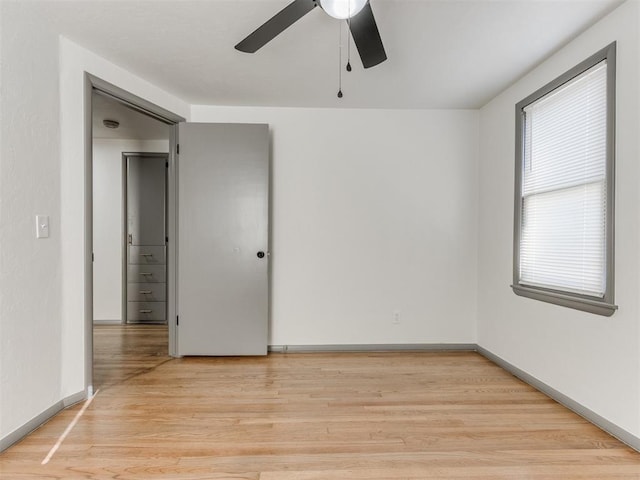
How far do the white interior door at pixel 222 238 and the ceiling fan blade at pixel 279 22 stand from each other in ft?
4.63

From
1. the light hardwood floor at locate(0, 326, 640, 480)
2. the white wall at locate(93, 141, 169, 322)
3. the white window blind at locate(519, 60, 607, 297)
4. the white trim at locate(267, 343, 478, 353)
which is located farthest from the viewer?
the white wall at locate(93, 141, 169, 322)

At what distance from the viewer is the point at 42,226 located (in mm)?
2041

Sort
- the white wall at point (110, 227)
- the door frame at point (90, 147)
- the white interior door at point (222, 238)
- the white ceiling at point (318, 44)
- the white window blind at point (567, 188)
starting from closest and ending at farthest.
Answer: the white ceiling at point (318, 44) < the white window blind at point (567, 188) < the door frame at point (90, 147) < the white interior door at point (222, 238) < the white wall at point (110, 227)

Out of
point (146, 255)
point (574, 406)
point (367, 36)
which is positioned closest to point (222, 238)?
point (146, 255)

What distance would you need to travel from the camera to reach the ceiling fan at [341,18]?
4.96ft

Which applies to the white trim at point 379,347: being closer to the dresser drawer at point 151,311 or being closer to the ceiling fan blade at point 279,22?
the dresser drawer at point 151,311

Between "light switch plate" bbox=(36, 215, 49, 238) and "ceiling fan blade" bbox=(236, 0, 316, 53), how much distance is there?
1470 millimetres

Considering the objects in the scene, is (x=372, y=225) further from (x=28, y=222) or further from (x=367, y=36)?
(x=28, y=222)

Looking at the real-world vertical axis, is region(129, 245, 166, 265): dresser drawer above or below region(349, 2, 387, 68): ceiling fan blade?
below

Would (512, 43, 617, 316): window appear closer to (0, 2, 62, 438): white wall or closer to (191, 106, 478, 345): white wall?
(191, 106, 478, 345): white wall

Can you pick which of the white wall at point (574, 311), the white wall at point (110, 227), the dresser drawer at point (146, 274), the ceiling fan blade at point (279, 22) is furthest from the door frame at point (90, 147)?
the white wall at point (574, 311)

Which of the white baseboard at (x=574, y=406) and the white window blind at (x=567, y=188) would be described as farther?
the white window blind at (x=567, y=188)

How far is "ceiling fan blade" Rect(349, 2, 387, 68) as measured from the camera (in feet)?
5.16

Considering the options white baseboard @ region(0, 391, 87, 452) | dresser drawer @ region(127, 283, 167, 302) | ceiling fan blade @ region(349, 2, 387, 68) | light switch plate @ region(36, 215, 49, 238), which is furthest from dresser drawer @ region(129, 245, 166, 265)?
ceiling fan blade @ region(349, 2, 387, 68)
